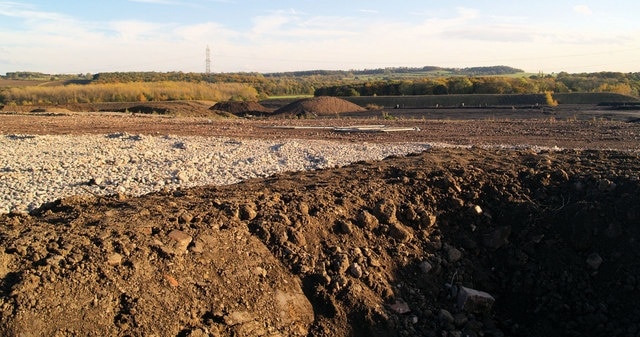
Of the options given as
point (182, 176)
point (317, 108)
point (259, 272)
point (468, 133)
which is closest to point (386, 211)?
point (259, 272)

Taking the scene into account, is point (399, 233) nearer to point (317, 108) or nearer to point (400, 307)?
point (400, 307)

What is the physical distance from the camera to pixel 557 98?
171 feet

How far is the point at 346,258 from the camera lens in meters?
6.16

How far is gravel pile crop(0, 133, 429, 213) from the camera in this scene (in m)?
9.44

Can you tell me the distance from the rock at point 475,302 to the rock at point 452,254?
64 centimetres

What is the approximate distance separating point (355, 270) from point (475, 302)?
1.53m

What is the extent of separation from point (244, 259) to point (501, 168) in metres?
5.13

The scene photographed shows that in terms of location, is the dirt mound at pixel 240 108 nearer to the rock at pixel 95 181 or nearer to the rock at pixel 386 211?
the rock at pixel 95 181

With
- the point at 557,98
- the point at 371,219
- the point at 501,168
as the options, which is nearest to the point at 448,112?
the point at 557,98

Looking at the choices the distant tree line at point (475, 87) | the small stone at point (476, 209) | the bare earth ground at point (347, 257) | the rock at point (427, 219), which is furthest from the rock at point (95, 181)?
the distant tree line at point (475, 87)

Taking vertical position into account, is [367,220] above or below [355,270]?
above

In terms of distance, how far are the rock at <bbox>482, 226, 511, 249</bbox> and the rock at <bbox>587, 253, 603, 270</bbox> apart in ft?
3.41

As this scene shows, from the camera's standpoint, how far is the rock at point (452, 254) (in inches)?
275

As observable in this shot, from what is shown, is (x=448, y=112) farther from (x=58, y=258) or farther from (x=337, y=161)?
(x=58, y=258)
